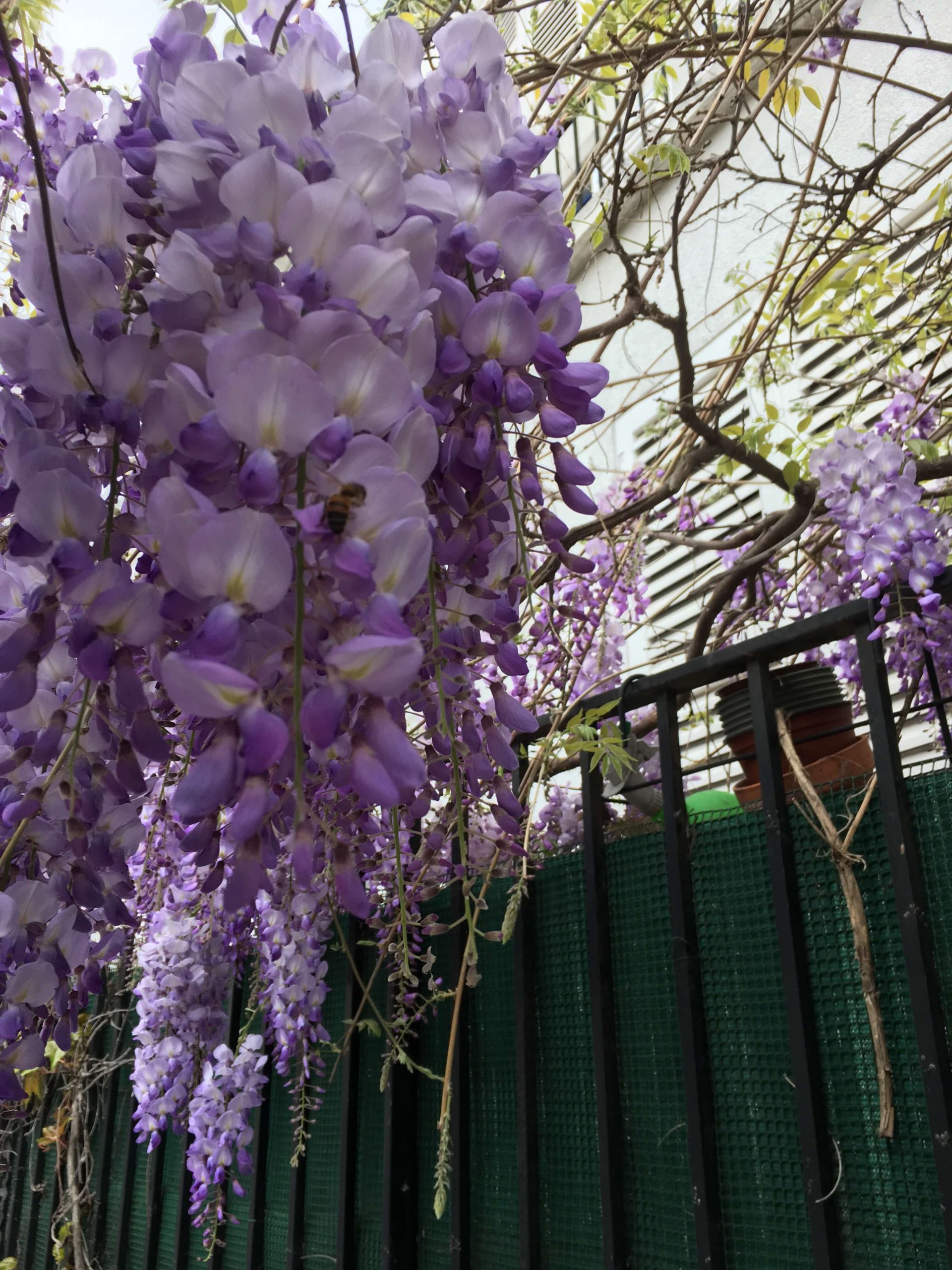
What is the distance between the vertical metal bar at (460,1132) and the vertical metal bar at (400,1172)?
4.1 inches

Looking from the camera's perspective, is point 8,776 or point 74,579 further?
point 8,776

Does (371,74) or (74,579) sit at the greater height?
(371,74)

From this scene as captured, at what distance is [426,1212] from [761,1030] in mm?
837

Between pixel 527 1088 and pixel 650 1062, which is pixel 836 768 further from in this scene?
pixel 527 1088

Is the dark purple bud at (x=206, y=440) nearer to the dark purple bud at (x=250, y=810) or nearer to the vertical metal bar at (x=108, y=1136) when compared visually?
the dark purple bud at (x=250, y=810)

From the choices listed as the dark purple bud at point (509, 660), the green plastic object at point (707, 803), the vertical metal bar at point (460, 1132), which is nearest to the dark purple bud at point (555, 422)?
the dark purple bud at point (509, 660)

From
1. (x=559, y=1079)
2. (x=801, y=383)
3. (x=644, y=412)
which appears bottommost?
(x=559, y=1079)

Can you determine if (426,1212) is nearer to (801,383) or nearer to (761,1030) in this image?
(761,1030)

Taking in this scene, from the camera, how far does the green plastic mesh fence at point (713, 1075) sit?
115 cm

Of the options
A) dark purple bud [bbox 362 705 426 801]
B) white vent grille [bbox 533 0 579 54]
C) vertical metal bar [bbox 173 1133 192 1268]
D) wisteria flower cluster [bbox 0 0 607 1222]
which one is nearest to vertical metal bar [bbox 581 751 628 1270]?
wisteria flower cluster [bbox 0 0 607 1222]

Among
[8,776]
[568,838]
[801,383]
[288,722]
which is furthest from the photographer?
[801,383]

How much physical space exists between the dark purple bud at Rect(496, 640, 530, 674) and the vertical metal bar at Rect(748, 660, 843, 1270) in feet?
2.68

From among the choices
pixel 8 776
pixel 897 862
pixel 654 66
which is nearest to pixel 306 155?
pixel 8 776

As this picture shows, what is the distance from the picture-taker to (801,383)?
2865mm
